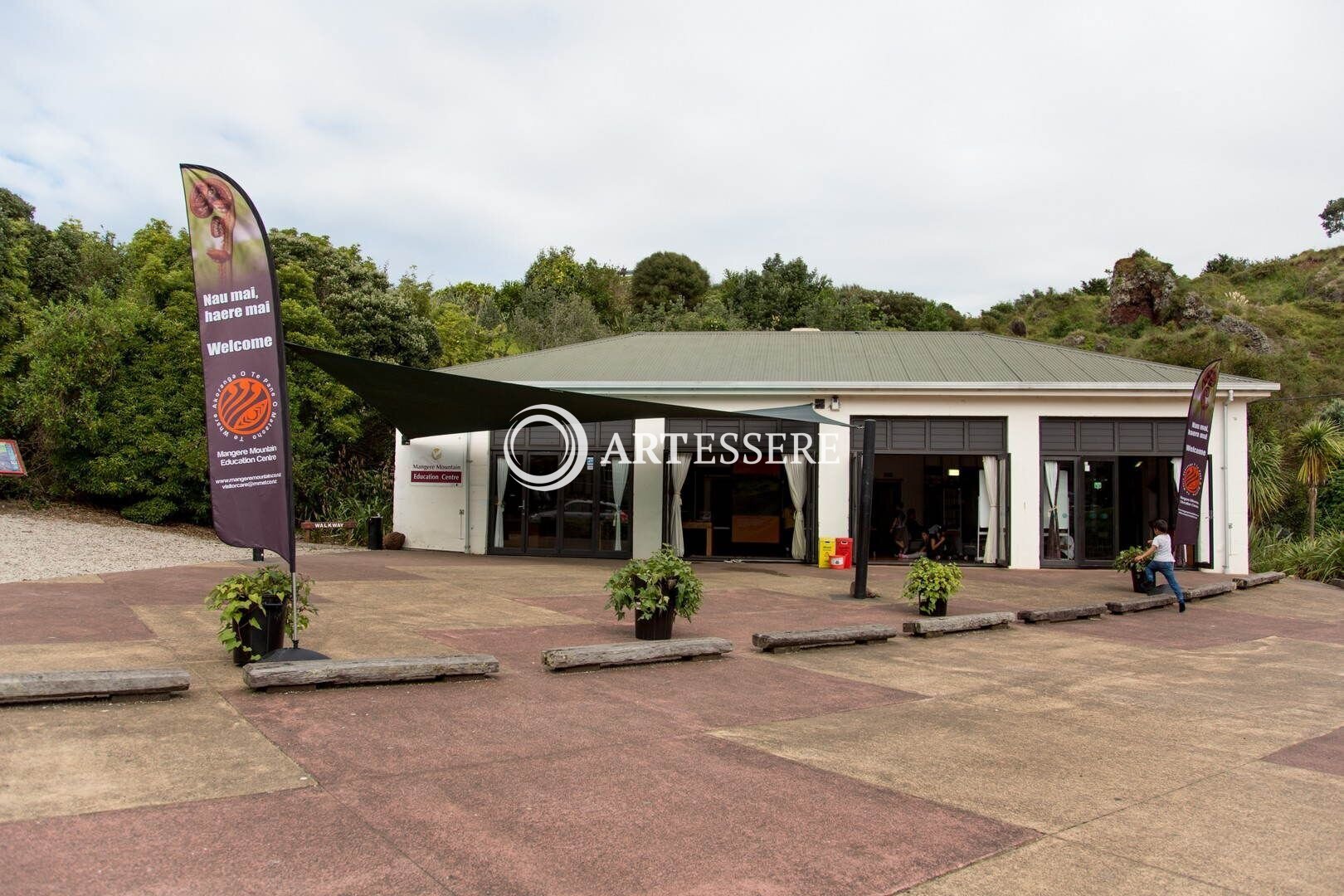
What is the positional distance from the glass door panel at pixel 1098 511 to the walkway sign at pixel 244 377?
45.9 ft

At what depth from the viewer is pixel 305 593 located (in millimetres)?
6711

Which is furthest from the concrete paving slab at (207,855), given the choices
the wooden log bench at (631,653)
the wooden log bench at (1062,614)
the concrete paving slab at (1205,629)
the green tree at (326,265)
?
the green tree at (326,265)

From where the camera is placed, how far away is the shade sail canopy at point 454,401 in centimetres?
1072

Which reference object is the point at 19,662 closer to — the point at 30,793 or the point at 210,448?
the point at 210,448

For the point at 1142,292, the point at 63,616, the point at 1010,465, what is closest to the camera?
the point at 63,616

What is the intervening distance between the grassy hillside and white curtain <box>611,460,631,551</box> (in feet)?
62.5

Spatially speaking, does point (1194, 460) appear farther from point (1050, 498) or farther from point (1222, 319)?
point (1222, 319)

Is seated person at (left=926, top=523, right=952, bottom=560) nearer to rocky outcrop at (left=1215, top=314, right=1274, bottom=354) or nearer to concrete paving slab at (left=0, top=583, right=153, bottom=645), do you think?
concrete paving slab at (left=0, top=583, right=153, bottom=645)

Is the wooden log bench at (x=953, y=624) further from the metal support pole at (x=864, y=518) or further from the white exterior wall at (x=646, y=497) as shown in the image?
the white exterior wall at (x=646, y=497)

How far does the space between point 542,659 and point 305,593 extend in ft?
5.75

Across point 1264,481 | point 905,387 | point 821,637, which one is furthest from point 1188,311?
point 821,637

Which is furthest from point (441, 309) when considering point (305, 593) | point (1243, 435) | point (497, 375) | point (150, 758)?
point (150, 758)

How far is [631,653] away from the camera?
699cm

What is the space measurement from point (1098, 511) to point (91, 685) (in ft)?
50.9
